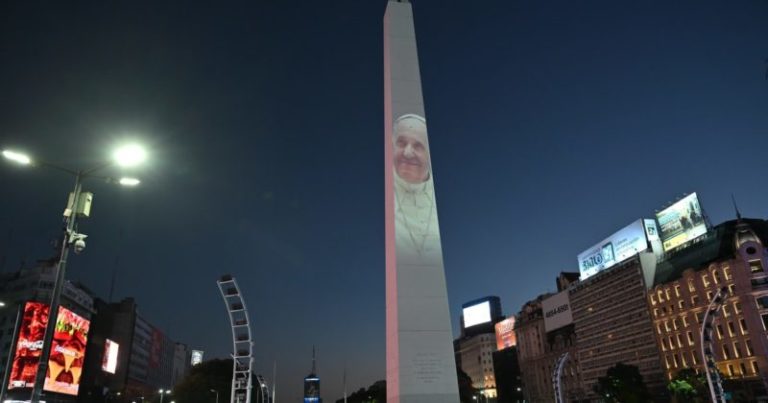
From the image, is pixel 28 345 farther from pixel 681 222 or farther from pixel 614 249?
pixel 614 249

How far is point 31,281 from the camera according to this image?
75.8 metres

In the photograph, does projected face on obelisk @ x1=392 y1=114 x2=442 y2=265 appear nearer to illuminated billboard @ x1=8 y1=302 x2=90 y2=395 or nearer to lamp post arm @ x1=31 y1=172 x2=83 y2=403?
lamp post arm @ x1=31 y1=172 x2=83 y2=403

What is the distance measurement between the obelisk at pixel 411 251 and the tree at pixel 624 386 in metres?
53.7

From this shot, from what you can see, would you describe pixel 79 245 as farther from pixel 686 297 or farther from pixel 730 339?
pixel 686 297

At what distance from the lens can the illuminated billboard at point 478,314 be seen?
5546 inches

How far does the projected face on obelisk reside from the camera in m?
18.7

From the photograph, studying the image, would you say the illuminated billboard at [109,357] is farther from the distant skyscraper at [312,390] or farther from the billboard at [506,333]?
the billboard at [506,333]

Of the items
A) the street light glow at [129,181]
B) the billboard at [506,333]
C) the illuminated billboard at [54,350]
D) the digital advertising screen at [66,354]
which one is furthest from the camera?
the billboard at [506,333]

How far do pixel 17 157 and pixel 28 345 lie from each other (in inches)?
2296

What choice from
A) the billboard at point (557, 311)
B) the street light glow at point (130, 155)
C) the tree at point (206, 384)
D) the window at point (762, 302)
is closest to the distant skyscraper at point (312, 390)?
the tree at point (206, 384)

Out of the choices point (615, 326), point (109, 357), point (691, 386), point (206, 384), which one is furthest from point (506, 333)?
point (109, 357)

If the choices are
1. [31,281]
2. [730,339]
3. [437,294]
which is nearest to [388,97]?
[437,294]

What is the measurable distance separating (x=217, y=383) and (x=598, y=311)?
63664 mm

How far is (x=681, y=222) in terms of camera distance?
75000 millimetres
